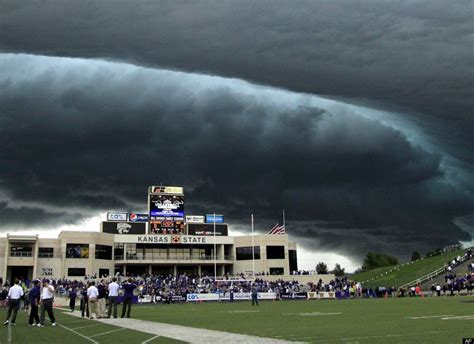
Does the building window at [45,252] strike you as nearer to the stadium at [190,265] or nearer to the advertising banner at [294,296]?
the stadium at [190,265]

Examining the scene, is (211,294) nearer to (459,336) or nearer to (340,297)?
(340,297)

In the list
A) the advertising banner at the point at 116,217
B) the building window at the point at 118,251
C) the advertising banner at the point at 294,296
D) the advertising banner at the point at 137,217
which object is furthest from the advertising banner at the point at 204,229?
the advertising banner at the point at 294,296

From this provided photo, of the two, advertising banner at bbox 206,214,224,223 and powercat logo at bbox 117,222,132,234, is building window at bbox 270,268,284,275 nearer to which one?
advertising banner at bbox 206,214,224,223

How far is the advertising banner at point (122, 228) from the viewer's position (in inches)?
4424

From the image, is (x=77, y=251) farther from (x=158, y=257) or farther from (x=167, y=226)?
(x=167, y=226)

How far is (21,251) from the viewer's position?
103125 millimetres

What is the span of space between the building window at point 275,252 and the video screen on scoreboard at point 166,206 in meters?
20.4

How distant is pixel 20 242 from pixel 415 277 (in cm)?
7080

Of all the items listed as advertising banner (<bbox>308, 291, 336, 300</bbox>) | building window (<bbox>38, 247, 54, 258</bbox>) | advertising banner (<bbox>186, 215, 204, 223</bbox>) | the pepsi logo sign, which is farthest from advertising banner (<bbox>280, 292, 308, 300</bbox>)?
building window (<bbox>38, 247, 54, 258</bbox>)

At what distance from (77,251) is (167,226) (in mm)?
17575

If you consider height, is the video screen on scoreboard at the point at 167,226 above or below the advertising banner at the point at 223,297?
above

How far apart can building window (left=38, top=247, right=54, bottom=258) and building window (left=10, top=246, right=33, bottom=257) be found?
159 centimetres

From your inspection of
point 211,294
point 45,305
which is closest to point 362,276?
point 211,294

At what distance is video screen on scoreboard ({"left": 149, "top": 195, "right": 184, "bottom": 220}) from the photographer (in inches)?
4195
